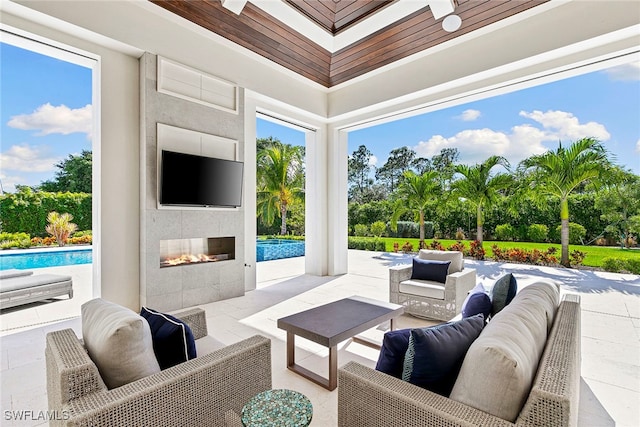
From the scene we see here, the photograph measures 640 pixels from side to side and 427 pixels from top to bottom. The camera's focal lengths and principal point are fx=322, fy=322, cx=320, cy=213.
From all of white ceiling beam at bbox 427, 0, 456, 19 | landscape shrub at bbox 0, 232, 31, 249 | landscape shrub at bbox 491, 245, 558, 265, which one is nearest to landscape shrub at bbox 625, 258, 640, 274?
landscape shrub at bbox 491, 245, 558, 265

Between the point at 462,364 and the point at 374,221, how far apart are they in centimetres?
942

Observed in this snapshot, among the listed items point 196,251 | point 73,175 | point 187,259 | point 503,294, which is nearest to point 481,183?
point 503,294

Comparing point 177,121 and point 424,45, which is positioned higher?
point 424,45

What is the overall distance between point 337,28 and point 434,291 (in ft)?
13.3

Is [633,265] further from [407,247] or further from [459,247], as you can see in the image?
[407,247]

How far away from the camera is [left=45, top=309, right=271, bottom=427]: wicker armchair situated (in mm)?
1176

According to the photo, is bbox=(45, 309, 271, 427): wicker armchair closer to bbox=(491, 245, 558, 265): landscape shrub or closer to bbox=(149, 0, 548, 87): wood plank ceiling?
bbox=(149, 0, 548, 87): wood plank ceiling

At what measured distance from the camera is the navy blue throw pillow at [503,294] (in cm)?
235

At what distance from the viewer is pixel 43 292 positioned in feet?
14.6

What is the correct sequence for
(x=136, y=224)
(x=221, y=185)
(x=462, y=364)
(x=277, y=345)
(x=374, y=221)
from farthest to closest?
1. (x=374, y=221)
2. (x=221, y=185)
3. (x=136, y=224)
4. (x=277, y=345)
5. (x=462, y=364)

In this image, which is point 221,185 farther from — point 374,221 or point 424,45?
point 374,221

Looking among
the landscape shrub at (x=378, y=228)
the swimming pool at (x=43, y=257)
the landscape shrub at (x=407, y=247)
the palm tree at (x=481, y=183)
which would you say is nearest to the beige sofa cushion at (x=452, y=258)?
the palm tree at (x=481, y=183)

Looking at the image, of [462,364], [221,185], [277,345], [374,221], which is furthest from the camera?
[374,221]

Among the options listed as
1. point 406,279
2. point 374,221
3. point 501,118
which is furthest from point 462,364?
point 374,221
